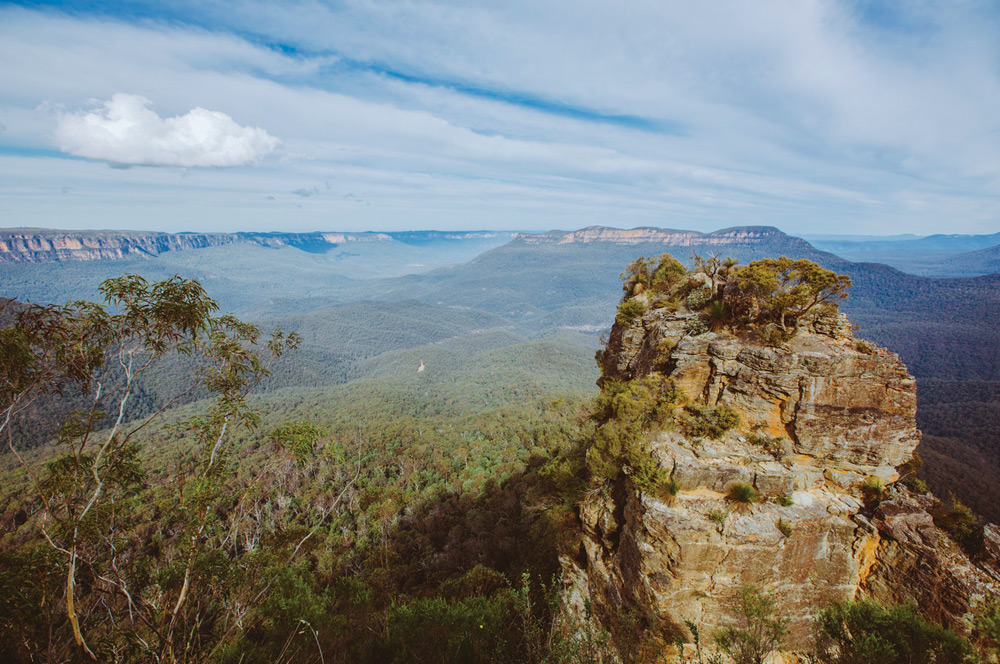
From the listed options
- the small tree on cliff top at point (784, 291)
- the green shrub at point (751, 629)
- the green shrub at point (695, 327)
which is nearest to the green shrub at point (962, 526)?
the green shrub at point (751, 629)

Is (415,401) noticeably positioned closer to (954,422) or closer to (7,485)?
(7,485)

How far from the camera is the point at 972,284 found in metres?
164

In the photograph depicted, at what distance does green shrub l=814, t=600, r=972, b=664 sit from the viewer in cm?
959

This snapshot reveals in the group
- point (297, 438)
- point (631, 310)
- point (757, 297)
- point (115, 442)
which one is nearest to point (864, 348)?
point (757, 297)

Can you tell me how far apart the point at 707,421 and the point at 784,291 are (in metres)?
5.21

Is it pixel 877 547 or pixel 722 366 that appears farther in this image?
pixel 722 366

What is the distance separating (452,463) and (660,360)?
3376 centimetres

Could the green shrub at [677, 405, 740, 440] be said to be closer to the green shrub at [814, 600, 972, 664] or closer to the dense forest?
the dense forest

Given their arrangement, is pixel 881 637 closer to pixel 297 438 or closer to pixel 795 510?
pixel 795 510

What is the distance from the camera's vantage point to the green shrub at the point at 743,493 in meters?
12.1

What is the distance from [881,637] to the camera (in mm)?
10180

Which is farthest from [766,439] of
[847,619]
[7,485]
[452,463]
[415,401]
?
[415,401]

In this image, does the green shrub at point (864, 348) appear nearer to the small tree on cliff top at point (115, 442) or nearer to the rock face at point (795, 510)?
the rock face at point (795, 510)

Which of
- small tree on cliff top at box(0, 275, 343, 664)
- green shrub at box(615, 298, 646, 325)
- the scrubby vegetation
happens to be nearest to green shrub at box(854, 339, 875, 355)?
the scrubby vegetation
